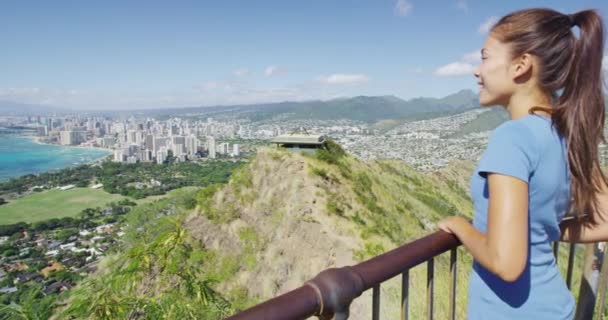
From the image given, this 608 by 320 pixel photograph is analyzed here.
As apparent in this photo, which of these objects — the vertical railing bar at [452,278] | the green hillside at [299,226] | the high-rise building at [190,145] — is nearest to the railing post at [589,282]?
the vertical railing bar at [452,278]

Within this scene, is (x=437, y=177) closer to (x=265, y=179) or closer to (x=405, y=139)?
(x=265, y=179)

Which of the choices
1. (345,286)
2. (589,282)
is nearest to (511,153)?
(345,286)

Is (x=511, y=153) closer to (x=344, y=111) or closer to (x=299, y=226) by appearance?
(x=299, y=226)

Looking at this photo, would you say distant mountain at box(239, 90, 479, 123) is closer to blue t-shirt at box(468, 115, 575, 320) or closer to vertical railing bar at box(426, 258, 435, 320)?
vertical railing bar at box(426, 258, 435, 320)

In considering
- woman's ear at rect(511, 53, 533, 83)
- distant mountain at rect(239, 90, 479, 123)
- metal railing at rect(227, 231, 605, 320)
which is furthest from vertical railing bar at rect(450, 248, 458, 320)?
distant mountain at rect(239, 90, 479, 123)

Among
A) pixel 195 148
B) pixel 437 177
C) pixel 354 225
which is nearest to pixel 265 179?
pixel 354 225

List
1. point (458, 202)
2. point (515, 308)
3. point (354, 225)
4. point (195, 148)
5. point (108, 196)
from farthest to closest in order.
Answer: point (195, 148)
point (108, 196)
point (458, 202)
point (354, 225)
point (515, 308)
